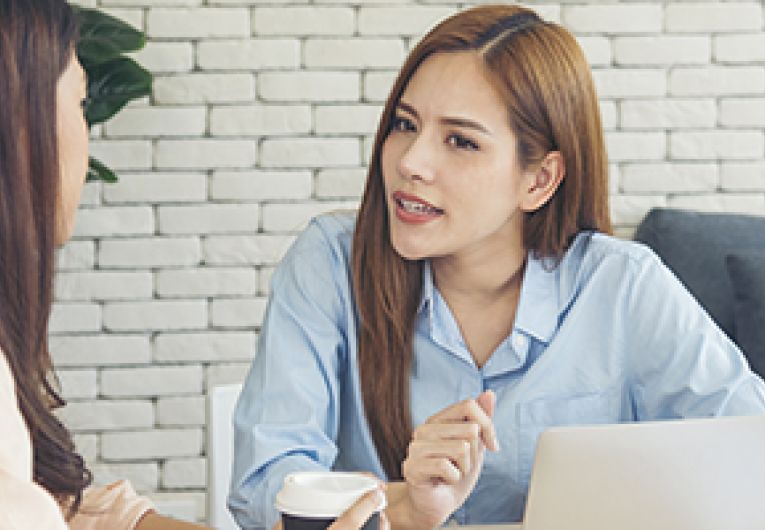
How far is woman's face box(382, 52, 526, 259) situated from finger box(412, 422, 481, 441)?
40 cm

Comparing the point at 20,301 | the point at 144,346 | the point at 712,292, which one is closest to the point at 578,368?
the point at 20,301

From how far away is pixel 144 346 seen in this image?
119 inches

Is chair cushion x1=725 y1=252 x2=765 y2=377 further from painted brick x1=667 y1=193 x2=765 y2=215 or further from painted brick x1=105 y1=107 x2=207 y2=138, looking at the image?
painted brick x1=105 y1=107 x2=207 y2=138

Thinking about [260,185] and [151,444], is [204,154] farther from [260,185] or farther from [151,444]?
[151,444]

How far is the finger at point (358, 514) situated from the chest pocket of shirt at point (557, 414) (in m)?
0.71

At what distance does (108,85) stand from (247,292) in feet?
2.09

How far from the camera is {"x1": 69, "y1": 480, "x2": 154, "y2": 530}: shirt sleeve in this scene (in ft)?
4.77

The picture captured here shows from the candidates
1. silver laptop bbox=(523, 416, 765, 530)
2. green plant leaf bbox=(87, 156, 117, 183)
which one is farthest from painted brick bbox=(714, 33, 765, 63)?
silver laptop bbox=(523, 416, 765, 530)

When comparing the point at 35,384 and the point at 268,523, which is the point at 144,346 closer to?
the point at 268,523

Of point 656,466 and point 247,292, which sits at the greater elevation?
point 656,466

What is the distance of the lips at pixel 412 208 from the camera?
1729mm

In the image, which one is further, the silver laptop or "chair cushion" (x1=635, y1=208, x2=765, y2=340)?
"chair cushion" (x1=635, y1=208, x2=765, y2=340)

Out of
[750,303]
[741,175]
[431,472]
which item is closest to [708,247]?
[750,303]

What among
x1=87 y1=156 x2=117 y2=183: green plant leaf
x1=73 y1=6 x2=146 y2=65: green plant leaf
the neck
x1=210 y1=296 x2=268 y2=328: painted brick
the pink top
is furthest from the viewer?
x1=210 y1=296 x2=268 y2=328: painted brick
